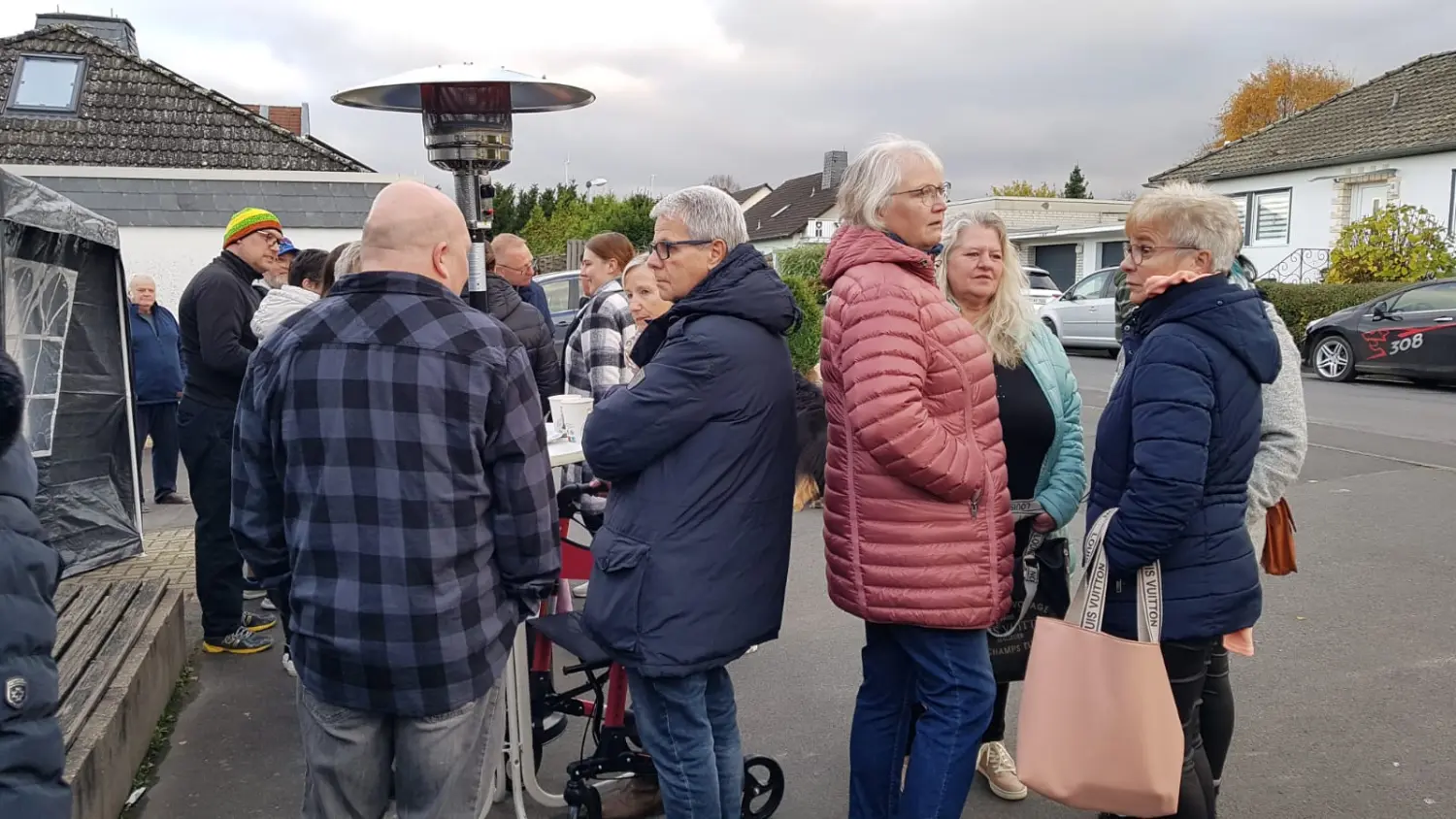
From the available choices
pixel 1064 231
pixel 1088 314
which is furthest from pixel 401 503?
pixel 1064 231

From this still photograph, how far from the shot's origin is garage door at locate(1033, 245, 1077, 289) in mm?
34594

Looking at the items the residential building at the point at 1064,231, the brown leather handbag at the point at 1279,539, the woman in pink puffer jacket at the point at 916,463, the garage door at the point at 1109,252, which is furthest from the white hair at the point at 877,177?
the garage door at the point at 1109,252

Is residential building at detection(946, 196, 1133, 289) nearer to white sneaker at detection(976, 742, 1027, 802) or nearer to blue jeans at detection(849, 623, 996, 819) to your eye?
white sneaker at detection(976, 742, 1027, 802)

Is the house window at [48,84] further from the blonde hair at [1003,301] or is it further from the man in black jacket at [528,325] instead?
the blonde hair at [1003,301]

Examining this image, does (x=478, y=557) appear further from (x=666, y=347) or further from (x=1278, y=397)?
(x=1278, y=397)

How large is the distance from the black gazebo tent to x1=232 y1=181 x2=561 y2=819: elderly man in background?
379 centimetres

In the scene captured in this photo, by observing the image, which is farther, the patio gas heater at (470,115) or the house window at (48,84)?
the house window at (48,84)

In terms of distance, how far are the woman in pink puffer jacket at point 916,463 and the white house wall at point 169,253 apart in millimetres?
10255

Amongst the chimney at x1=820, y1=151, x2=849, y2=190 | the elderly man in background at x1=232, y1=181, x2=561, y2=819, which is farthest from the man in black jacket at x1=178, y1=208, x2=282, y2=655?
the chimney at x1=820, y1=151, x2=849, y2=190

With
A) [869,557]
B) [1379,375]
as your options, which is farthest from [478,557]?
[1379,375]

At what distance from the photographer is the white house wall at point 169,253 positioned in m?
11.1

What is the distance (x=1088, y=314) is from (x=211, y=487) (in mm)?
17542

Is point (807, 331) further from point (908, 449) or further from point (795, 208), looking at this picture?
point (795, 208)

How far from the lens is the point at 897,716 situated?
9.89 ft
